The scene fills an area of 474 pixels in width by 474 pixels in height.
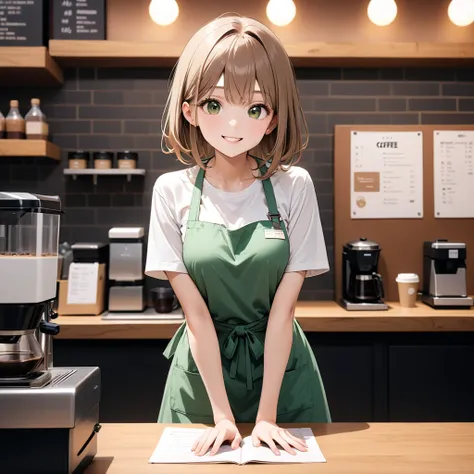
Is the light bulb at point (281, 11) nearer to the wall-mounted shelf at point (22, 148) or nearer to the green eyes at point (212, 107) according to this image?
the wall-mounted shelf at point (22, 148)

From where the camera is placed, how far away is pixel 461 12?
3.30 meters

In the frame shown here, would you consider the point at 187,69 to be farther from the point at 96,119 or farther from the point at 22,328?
the point at 96,119

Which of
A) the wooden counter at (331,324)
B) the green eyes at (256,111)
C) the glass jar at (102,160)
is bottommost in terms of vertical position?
the wooden counter at (331,324)

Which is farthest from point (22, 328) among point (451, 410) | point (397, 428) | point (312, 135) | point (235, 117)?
point (312, 135)

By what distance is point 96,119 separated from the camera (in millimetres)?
3471

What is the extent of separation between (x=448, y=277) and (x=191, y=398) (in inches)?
77.6

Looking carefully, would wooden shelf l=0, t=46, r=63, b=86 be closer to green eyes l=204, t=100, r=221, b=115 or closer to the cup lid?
green eyes l=204, t=100, r=221, b=115

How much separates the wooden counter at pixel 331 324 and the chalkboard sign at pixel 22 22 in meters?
1.49

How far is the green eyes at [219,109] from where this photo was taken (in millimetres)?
1466

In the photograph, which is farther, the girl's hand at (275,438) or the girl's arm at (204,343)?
the girl's arm at (204,343)

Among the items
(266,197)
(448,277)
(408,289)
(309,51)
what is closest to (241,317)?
(266,197)

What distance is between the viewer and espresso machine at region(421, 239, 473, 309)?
3.05 m

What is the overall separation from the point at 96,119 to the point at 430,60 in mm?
1916

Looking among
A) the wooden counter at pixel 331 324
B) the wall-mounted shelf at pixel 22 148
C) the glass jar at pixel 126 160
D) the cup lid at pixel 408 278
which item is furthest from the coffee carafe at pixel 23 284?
the cup lid at pixel 408 278
